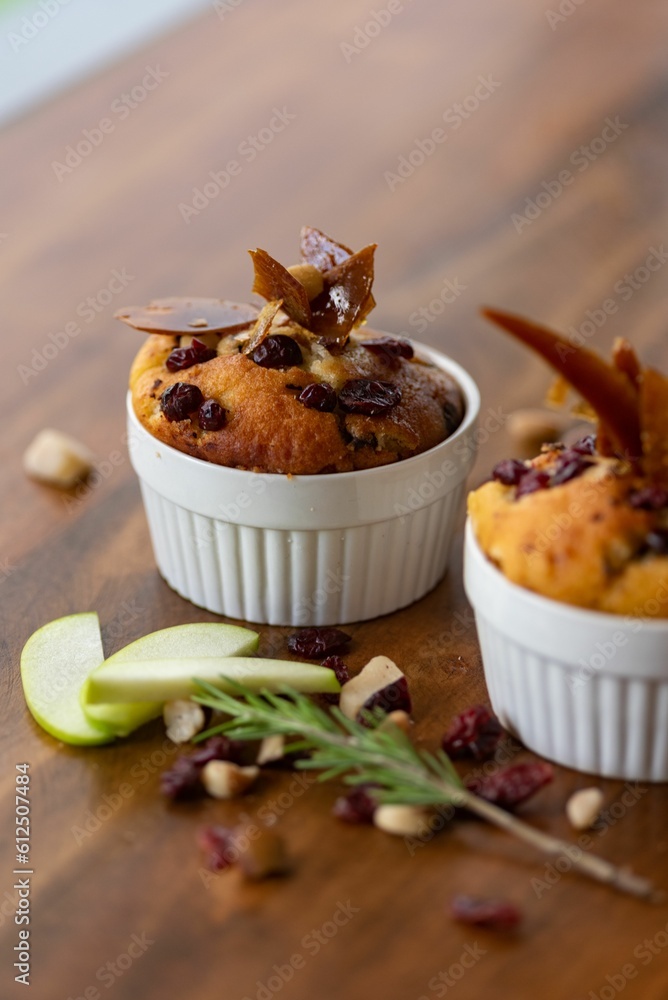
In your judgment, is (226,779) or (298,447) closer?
(226,779)

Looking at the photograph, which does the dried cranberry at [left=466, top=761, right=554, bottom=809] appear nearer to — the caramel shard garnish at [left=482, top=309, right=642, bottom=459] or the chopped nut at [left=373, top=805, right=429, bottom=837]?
the chopped nut at [left=373, top=805, right=429, bottom=837]

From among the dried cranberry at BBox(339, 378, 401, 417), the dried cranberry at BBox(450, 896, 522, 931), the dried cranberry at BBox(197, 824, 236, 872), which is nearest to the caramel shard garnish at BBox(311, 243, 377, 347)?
the dried cranberry at BBox(339, 378, 401, 417)

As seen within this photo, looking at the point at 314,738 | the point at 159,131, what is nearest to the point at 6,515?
the point at 314,738

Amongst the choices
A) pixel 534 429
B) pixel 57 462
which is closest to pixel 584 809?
pixel 534 429

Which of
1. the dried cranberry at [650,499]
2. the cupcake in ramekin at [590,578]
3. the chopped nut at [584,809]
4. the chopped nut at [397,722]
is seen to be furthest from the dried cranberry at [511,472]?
the chopped nut at [584,809]

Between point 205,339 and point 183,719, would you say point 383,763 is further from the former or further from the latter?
point 205,339

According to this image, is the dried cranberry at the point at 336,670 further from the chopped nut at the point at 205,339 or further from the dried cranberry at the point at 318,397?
the chopped nut at the point at 205,339
